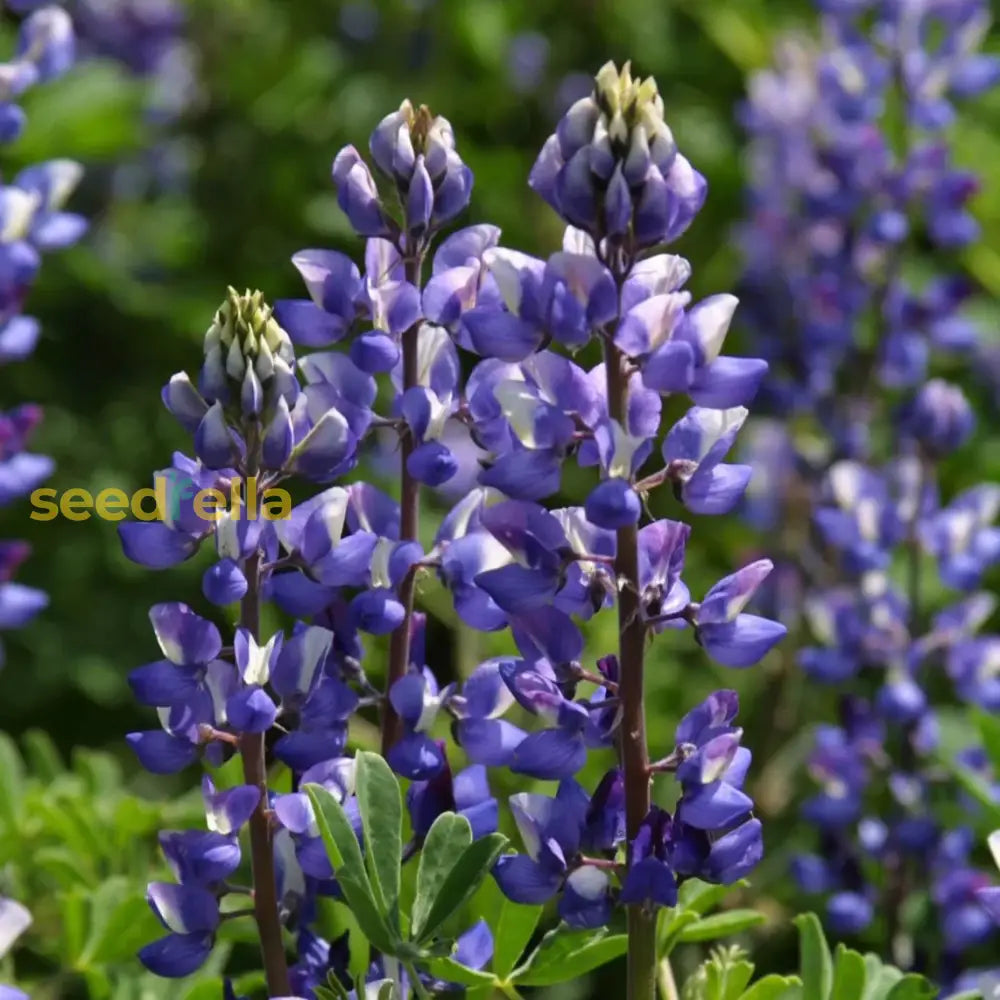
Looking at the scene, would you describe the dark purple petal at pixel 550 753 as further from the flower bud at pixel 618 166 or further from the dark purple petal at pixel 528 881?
the flower bud at pixel 618 166

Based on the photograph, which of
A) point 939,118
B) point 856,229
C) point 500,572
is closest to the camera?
point 500,572

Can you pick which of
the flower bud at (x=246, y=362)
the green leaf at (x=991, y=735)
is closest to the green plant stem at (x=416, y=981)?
the flower bud at (x=246, y=362)

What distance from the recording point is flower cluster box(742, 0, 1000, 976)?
2.13 m

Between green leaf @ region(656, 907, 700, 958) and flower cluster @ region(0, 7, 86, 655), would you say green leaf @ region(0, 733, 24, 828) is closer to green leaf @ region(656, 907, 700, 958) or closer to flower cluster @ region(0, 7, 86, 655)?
flower cluster @ region(0, 7, 86, 655)

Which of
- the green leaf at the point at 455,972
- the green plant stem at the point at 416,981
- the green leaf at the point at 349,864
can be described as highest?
the green leaf at the point at 349,864

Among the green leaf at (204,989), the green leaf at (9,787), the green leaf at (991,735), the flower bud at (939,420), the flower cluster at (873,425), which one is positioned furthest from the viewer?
the flower bud at (939,420)

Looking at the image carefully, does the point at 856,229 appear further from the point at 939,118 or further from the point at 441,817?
the point at 441,817

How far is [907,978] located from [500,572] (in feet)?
1.58

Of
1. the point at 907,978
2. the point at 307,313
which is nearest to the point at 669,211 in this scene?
the point at 307,313

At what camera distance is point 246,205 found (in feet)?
11.7

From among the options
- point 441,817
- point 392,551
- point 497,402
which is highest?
point 497,402

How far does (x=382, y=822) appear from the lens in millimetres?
1088

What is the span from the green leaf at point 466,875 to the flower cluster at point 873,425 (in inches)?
39.6

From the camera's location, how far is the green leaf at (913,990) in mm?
1254
